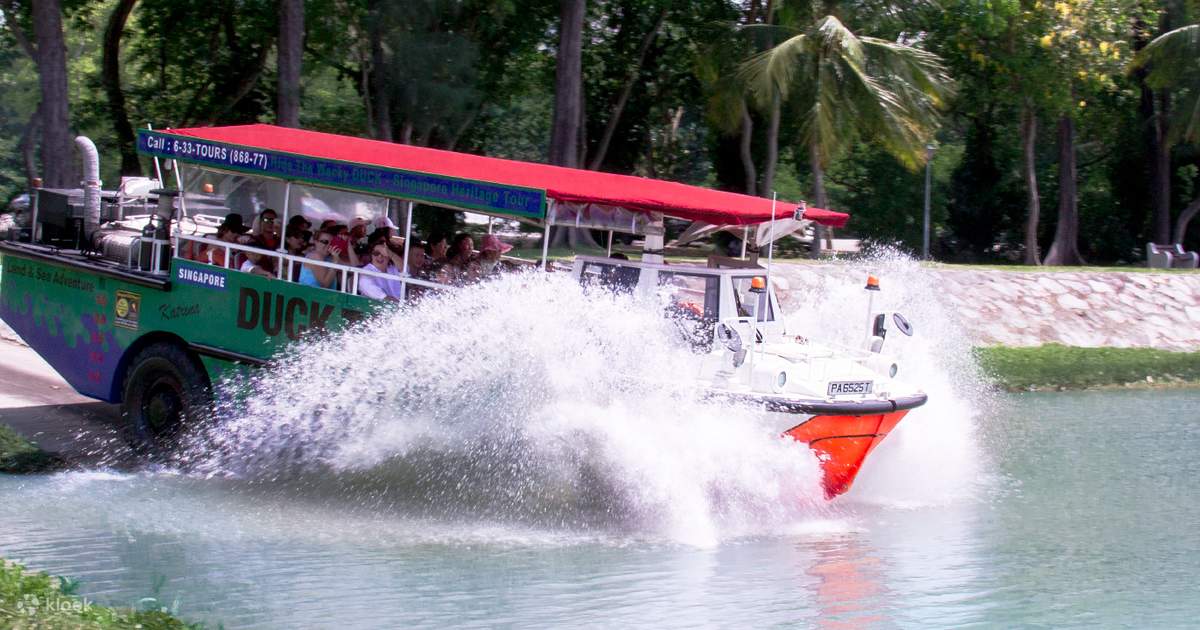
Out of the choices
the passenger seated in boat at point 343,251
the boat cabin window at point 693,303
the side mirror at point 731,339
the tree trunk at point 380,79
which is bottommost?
the side mirror at point 731,339

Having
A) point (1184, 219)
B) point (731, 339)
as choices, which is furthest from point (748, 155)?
point (731, 339)

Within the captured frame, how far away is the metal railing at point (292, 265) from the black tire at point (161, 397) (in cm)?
90

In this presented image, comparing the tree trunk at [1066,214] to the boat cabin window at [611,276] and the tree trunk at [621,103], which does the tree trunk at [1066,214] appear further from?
the boat cabin window at [611,276]

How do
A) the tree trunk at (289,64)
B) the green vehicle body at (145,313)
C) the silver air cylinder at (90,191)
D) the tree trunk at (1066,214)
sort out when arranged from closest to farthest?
the green vehicle body at (145,313)
the silver air cylinder at (90,191)
the tree trunk at (289,64)
the tree trunk at (1066,214)

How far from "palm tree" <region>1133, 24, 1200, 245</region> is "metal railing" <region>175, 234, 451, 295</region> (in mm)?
21450

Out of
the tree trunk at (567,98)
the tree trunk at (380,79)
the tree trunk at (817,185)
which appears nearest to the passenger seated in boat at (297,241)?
the tree trunk at (567,98)

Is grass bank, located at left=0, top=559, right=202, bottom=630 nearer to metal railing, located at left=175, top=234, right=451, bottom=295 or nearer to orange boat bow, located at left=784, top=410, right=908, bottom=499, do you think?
metal railing, located at left=175, top=234, right=451, bottom=295

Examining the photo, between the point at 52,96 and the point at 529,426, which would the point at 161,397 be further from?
the point at 52,96

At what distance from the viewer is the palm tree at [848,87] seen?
2212 centimetres

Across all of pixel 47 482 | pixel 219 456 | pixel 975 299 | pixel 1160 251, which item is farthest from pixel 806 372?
pixel 1160 251

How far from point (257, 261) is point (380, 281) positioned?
4.58ft

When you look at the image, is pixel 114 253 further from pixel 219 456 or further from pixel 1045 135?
pixel 1045 135

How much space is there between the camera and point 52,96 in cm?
1759

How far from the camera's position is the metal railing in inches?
392
